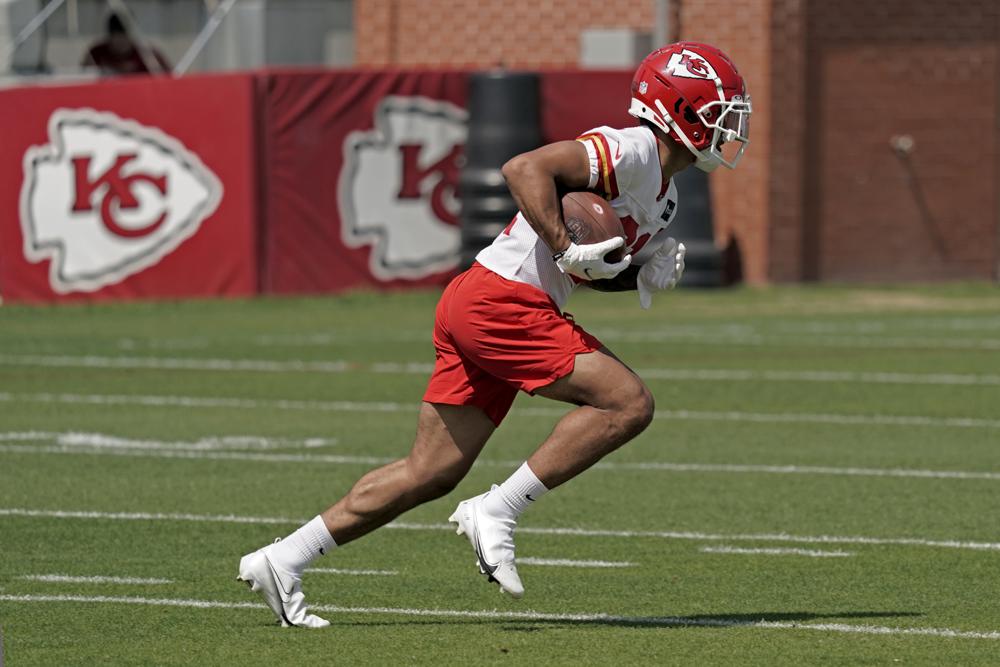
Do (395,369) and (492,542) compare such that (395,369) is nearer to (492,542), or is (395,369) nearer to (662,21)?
(492,542)

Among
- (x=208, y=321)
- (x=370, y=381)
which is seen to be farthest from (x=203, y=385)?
(x=208, y=321)

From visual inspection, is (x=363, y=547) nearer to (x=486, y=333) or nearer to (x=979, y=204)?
(x=486, y=333)

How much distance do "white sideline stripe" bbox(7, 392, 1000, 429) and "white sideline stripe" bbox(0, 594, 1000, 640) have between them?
6.24 metres

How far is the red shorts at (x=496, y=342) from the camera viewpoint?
693 centimetres

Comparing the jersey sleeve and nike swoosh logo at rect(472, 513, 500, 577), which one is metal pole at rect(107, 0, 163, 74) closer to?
the jersey sleeve

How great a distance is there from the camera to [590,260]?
22.2 feet

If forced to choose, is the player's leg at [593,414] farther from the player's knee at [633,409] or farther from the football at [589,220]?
the football at [589,220]

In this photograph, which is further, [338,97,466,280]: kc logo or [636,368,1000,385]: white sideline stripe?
[338,97,466,280]: kc logo

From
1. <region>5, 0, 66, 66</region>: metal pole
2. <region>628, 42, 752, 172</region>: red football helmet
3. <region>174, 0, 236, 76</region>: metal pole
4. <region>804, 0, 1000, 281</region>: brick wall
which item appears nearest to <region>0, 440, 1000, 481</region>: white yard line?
<region>628, 42, 752, 172</region>: red football helmet

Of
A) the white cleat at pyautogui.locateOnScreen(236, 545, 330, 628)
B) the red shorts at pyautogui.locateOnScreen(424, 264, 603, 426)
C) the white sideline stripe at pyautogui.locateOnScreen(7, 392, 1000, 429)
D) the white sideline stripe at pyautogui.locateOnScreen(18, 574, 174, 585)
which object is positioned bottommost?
the white sideline stripe at pyautogui.locateOnScreen(7, 392, 1000, 429)

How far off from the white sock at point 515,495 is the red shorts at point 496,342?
28 cm

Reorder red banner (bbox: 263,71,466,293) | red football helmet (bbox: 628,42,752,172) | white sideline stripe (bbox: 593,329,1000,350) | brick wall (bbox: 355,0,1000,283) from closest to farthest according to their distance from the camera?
red football helmet (bbox: 628,42,752,172) < white sideline stripe (bbox: 593,329,1000,350) < red banner (bbox: 263,71,466,293) < brick wall (bbox: 355,0,1000,283)

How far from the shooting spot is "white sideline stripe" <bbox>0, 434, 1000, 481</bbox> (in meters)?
11.2

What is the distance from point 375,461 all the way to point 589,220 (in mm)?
5111
